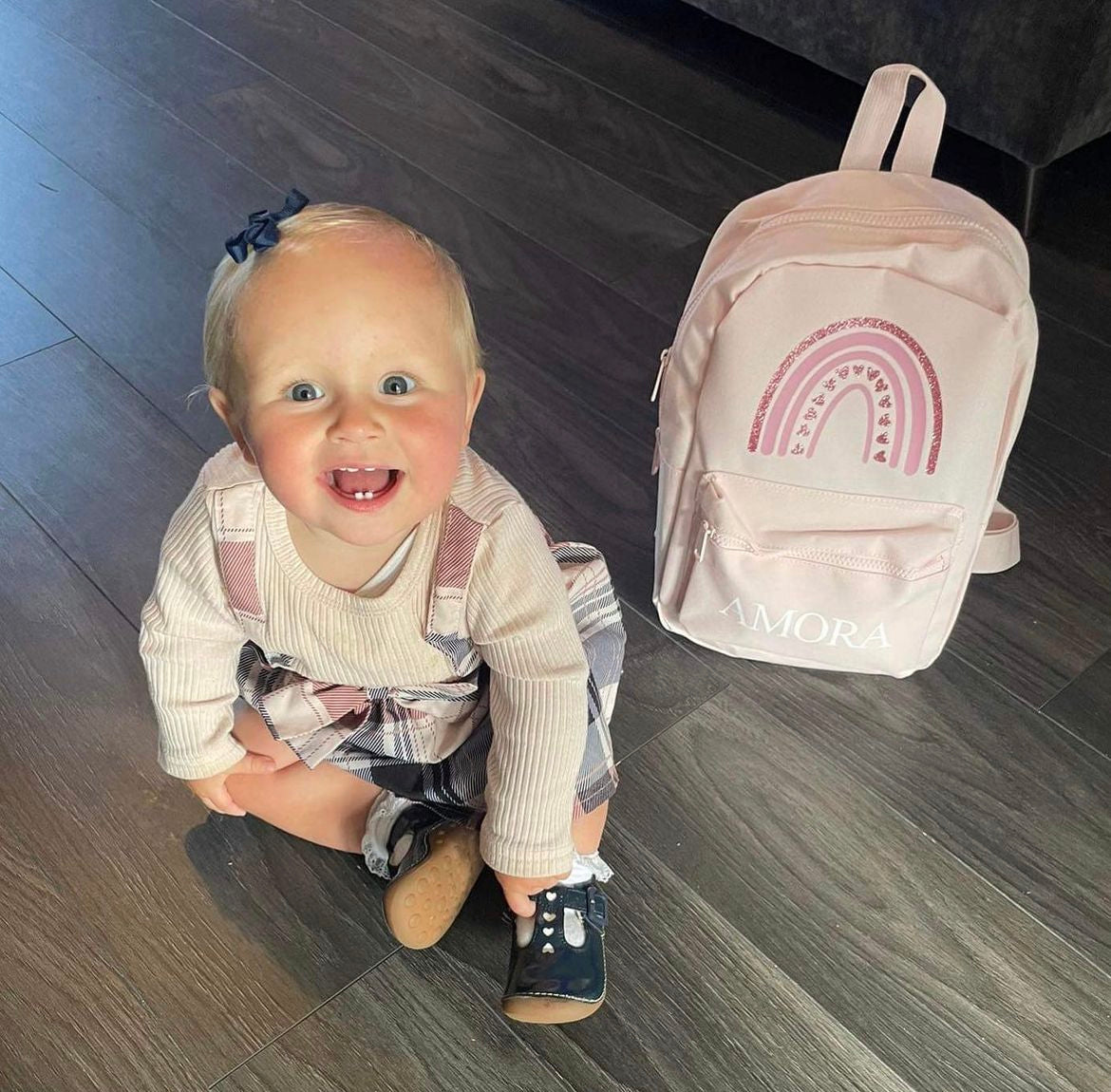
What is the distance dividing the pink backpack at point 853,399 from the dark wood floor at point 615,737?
11 centimetres

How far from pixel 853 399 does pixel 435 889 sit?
0.47 meters

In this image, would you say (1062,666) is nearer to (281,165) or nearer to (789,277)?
(789,277)

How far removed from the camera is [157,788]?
3.43ft

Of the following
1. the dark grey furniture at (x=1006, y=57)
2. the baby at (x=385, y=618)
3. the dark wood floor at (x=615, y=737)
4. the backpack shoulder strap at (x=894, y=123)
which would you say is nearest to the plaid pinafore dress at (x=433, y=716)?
the baby at (x=385, y=618)

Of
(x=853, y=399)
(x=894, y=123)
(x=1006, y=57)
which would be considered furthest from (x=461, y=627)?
(x=1006, y=57)

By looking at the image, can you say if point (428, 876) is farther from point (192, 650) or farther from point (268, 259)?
point (268, 259)

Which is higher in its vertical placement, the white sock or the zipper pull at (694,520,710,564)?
the zipper pull at (694,520,710,564)

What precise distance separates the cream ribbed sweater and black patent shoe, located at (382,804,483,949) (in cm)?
7

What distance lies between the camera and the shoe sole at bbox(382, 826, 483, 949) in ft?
2.94

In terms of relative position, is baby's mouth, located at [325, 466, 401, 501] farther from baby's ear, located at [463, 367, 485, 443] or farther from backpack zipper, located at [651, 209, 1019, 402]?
backpack zipper, located at [651, 209, 1019, 402]

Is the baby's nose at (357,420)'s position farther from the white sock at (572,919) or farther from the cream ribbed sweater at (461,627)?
the white sock at (572,919)

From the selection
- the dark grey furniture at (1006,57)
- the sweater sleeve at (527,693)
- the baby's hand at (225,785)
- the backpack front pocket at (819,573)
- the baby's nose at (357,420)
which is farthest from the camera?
the dark grey furniture at (1006,57)

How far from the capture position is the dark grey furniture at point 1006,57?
4.89 ft

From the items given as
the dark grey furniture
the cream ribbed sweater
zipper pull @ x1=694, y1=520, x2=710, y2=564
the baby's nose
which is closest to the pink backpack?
zipper pull @ x1=694, y1=520, x2=710, y2=564
